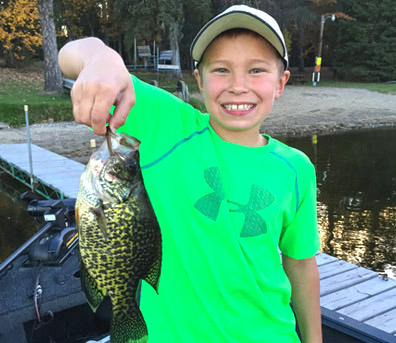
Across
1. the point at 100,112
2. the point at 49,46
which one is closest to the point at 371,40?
the point at 49,46

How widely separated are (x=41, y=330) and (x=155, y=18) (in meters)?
19.7

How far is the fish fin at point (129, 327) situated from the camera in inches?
48.8

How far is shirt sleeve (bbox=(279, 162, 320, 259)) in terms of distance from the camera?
1.54 m

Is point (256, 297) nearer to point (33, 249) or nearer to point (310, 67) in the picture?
point (33, 249)

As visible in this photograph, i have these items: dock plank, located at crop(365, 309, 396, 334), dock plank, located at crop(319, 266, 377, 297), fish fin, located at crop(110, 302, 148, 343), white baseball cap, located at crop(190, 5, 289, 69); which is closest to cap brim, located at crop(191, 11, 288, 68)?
white baseball cap, located at crop(190, 5, 289, 69)

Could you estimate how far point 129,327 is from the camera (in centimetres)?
124

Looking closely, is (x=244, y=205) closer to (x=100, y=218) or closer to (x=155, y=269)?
(x=155, y=269)

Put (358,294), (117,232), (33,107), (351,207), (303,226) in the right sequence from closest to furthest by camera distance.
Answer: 1. (117,232)
2. (303,226)
3. (358,294)
4. (351,207)
5. (33,107)

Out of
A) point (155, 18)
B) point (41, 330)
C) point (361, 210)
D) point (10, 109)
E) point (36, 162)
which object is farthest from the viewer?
point (155, 18)

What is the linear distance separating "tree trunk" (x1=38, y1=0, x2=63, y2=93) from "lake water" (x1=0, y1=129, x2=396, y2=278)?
8.20 metres

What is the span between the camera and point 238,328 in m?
1.39

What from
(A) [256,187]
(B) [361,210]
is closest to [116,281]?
(A) [256,187]

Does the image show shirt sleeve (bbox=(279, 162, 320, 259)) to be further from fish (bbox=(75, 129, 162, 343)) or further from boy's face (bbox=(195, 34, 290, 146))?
fish (bbox=(75, 129, 162, 343))

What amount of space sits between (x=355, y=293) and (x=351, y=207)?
143 inches
